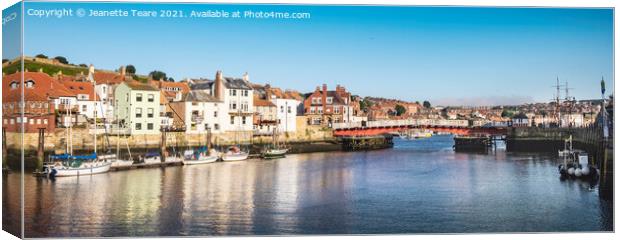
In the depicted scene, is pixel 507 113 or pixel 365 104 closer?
pixel 365 104

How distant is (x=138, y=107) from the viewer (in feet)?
33.1

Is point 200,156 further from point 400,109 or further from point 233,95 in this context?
point 400,109

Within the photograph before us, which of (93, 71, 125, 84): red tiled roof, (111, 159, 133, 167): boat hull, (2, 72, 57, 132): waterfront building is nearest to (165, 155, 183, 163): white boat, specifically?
(111, 159, 133, 167): boat hull

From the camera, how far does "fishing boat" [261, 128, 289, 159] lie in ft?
42.0

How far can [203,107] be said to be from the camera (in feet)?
36.7

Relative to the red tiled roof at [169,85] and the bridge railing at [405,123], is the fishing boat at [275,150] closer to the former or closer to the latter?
the bridge railing at [405,123]

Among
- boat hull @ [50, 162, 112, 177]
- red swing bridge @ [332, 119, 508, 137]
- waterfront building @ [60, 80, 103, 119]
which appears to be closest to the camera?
waterfront building @ [60, 80, 103, 119]

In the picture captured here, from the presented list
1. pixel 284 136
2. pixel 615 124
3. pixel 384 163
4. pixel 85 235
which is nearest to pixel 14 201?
pixel 85 235

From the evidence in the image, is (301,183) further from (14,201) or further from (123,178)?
(14,201)

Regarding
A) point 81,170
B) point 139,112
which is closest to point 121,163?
point 81,170

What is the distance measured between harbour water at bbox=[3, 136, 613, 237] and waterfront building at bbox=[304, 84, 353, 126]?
1080 mm

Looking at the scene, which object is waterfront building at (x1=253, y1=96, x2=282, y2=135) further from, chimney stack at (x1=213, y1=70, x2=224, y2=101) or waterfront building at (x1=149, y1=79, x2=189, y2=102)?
waterfront building at (x1=149, y1=79, x2=189, y2=102)

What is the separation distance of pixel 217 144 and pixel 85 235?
4731mm

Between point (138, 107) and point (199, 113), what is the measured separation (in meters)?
1.26
